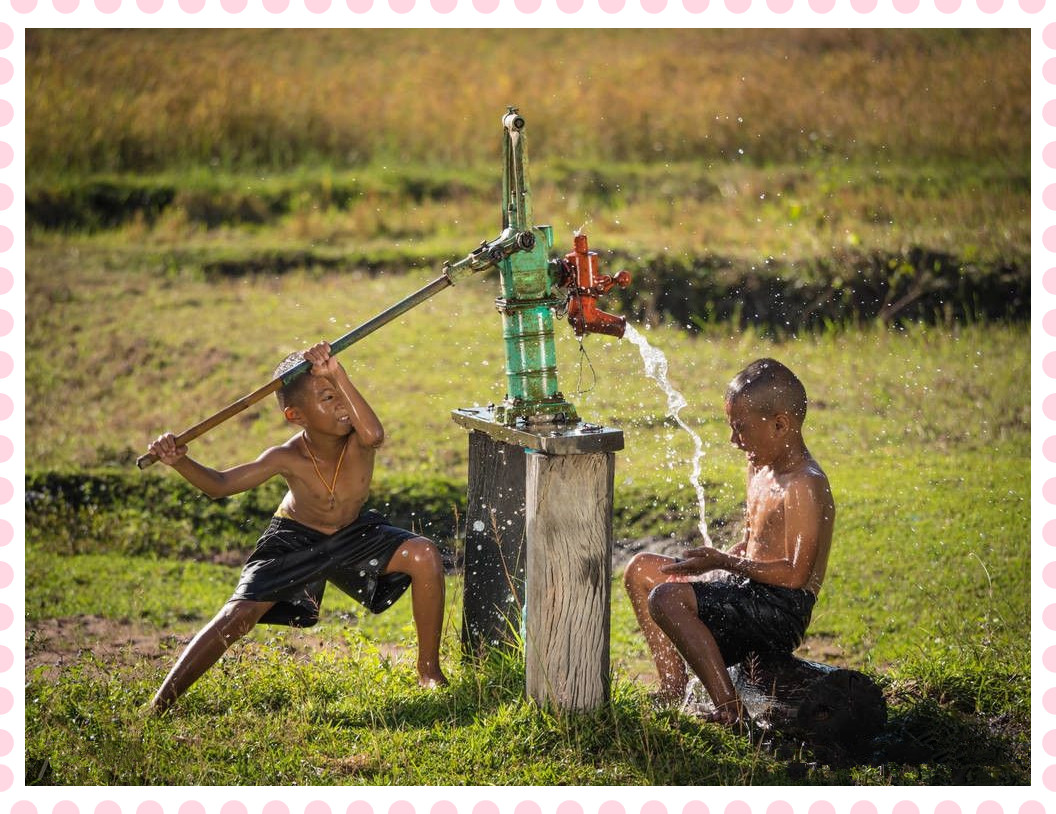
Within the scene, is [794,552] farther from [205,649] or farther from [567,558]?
[205,649]

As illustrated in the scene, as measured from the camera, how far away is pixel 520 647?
506 centimetres

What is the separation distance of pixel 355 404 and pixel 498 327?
5294 millimetres

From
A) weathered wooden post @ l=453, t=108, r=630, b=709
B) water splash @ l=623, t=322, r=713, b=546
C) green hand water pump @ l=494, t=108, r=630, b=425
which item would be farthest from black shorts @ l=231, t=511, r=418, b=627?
water splash @ l=623, t=322, r=713, b=546

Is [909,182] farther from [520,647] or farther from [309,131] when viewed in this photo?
[520,647]

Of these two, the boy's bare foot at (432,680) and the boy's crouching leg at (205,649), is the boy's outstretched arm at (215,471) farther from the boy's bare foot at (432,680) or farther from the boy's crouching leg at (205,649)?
the boy's bare foot at (432,680)

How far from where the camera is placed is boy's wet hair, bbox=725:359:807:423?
4.63 m

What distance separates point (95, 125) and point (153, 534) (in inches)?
254

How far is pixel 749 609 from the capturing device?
15.3ft

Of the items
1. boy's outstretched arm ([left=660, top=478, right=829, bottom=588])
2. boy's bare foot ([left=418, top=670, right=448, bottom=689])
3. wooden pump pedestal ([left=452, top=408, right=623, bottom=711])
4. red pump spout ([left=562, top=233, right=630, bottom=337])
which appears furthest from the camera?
boy's bare foot ([left=418, top=670, right=448, bottom=689])

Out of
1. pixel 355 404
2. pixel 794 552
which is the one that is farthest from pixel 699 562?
pixel 355 404

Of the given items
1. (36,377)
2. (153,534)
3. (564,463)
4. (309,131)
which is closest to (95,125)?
(309,131)

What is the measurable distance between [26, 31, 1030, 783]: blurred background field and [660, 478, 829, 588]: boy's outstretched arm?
0.55 meters

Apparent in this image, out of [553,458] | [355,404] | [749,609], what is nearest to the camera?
[553,458]

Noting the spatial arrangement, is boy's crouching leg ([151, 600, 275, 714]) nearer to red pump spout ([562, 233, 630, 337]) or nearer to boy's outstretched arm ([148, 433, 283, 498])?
boy's outstretched arm ([148, 433, 283, 498])
